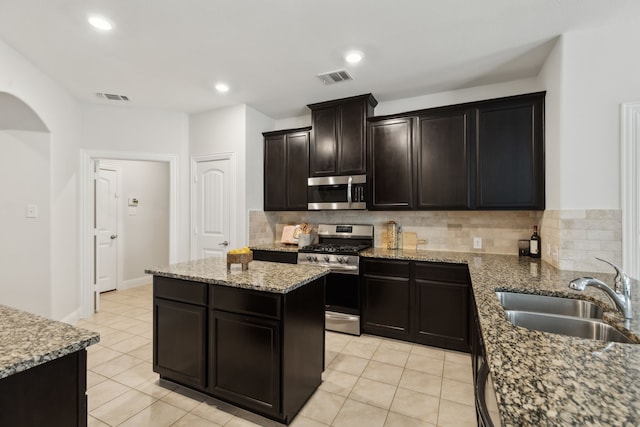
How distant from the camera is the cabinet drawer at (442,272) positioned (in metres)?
2.90

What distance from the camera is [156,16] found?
2.17 m

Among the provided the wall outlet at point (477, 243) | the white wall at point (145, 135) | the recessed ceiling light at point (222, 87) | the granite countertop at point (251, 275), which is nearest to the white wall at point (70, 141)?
the white wall at point (145, 135)

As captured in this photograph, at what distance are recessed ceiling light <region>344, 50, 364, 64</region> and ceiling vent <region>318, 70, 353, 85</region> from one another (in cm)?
21

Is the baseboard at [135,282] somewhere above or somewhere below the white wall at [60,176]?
below

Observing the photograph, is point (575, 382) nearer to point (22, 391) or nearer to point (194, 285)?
point (22, 391)

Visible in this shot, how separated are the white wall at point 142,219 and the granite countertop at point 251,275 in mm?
3625

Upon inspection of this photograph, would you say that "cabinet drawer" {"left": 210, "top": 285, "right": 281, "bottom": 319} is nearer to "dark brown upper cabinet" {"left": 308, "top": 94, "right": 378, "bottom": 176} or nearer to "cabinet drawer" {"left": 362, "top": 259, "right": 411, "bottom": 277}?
"cabinet drawer" {"left": 362, "top": 259, "right": 411, "bottom": 277}

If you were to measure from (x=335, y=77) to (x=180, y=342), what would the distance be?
2.77 m

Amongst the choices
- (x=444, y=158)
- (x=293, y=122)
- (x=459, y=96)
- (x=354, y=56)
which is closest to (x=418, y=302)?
(x=444, y=158)

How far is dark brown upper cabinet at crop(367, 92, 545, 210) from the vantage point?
9.42 ft

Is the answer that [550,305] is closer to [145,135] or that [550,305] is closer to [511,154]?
[511,154]

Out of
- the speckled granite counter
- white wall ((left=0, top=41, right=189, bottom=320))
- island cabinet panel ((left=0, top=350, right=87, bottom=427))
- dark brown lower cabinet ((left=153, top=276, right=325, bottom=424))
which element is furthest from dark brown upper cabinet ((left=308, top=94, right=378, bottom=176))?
island cabinet panel ((left=0, top=350, right=87, bottom=427))

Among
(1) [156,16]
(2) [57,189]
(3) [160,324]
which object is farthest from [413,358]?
(2) [57,189]

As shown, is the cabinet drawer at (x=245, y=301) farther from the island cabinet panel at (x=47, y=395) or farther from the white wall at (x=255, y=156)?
the white wall at (x=255, y=156)
